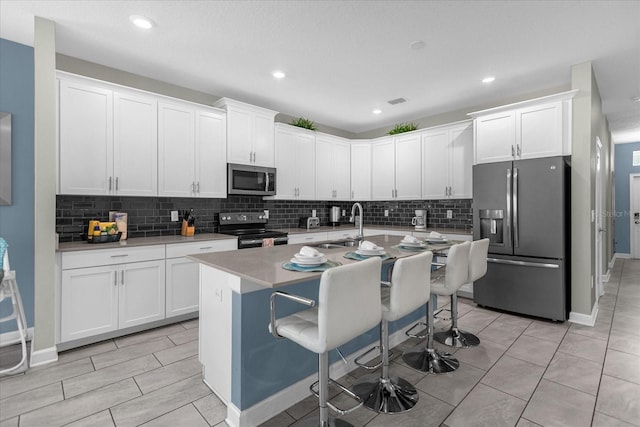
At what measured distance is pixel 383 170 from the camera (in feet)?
18.3

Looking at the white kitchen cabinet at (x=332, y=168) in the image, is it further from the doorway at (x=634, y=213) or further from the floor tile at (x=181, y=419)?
the doorway at (x=634, y=213)

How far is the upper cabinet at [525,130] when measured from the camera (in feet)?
11.4

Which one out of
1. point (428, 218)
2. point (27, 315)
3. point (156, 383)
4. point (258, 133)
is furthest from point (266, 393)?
point (428, 218)

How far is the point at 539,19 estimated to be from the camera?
101 inches

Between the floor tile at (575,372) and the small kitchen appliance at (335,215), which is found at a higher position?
the small kitchen appliance at (335,215)

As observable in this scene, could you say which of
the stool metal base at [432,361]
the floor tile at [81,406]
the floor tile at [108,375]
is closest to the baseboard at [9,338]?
the floor tile at [108,375]

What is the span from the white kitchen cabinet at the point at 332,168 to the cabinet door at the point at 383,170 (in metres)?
0.46

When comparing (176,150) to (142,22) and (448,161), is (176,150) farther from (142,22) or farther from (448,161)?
(448,161)

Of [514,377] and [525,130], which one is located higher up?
[525,130]

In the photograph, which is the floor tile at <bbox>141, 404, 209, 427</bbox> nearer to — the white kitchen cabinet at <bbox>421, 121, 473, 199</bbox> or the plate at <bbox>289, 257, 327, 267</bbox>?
the plate at <bbox>289, 257, 327, 267</bbox>

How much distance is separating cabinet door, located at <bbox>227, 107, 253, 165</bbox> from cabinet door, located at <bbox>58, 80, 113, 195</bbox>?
4.30 feet

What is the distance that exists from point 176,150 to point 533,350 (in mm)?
4131

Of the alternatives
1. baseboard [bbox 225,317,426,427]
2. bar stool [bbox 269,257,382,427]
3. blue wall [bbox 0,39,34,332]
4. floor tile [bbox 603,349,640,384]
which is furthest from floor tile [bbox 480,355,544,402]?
blue wall [bbox 0,39,34,332]

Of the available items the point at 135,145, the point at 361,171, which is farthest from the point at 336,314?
the point at 361,171
